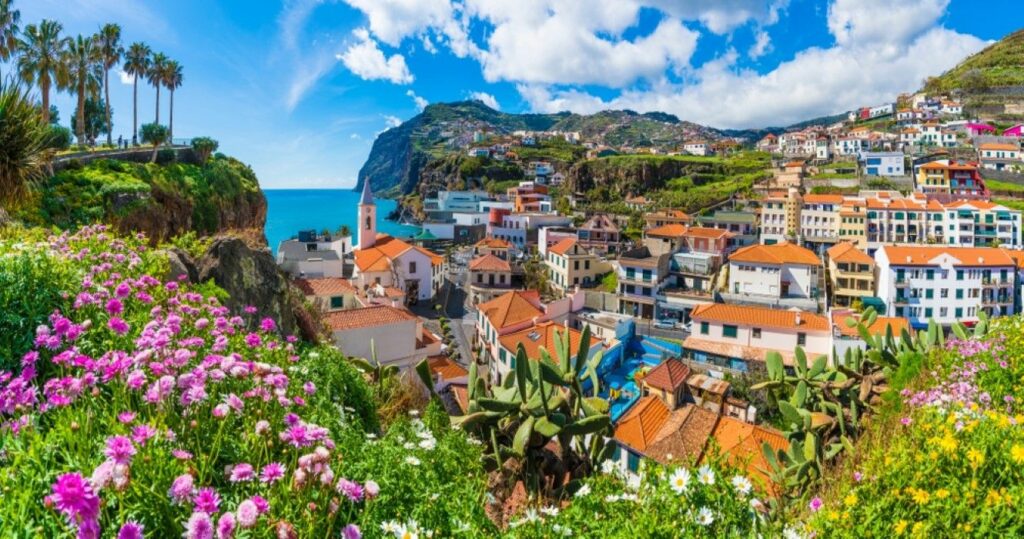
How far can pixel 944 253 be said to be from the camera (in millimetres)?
44781

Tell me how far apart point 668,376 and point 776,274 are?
29441 mm

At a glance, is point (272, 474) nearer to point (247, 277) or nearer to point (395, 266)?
point (247, 277)

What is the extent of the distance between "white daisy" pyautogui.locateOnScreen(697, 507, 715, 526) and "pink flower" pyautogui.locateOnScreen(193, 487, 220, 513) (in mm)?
2422

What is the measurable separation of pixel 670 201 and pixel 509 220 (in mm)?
33835

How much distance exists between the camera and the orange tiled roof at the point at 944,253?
44312mm

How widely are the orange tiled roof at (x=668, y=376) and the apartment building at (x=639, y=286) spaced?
71.7 feet

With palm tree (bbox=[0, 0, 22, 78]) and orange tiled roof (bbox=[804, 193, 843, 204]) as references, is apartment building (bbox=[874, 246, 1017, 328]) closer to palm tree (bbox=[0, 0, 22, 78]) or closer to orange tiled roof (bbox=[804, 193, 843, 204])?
orange tiled roof (bbox=[804, 193, 843, 204])

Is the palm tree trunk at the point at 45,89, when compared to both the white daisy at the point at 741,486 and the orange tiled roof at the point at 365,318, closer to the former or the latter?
the orange tiled roof at the point at 365,318

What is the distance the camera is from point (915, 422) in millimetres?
4984

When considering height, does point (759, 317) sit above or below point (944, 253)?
below

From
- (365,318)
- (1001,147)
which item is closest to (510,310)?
(365,318)

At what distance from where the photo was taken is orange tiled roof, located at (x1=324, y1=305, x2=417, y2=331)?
47.4ft

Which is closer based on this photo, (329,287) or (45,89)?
(329,287)

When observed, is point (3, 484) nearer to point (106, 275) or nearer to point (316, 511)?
point (316, 511)
